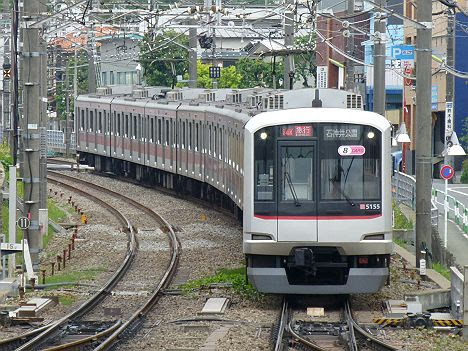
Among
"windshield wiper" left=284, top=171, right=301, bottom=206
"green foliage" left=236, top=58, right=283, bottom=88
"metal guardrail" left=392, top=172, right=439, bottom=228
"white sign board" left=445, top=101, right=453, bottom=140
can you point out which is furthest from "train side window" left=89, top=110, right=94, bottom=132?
"windshield wiper" left=284, top=171, right=301, bottom=206

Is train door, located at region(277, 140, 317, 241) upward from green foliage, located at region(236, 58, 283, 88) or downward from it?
downward

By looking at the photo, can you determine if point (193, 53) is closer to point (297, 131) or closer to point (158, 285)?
point (158, 285)

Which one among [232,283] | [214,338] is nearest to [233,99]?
[232,283]

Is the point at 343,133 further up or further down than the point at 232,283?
further up

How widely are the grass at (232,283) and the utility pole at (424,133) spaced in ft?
8.29

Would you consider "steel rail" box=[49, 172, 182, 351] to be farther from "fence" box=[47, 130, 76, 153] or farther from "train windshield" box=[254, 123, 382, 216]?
"fence" box=[47, 130, 76, 153]

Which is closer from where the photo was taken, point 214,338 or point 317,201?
point 214,338

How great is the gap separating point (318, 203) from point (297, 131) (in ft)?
2.89

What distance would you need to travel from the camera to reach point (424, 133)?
17.8 m

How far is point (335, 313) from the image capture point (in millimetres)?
14695

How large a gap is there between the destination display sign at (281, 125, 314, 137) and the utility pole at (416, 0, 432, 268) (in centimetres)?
343

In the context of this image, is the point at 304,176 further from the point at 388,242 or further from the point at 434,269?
the point at 434,269

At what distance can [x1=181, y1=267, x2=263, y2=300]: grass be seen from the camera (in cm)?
1595

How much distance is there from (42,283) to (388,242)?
17.1 ft
